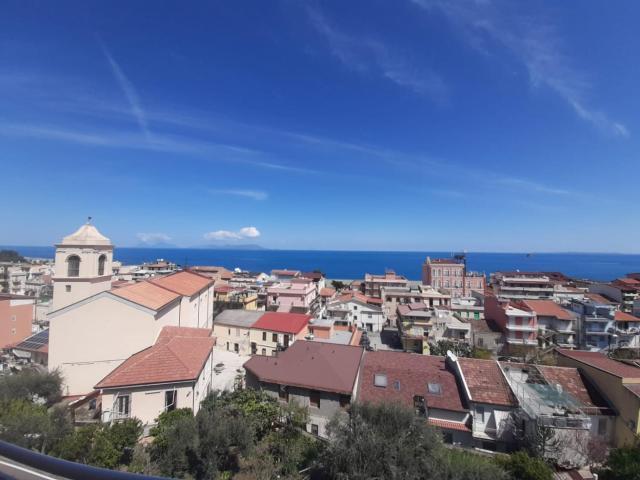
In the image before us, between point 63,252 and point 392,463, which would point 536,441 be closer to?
point 392,463

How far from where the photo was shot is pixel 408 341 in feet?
119

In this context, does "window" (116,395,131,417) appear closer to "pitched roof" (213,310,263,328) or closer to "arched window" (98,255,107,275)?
"arched window" (98,255,107,275)

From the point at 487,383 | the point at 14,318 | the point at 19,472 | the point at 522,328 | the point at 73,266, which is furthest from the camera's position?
the point at 522,328

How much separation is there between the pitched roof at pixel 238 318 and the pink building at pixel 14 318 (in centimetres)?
Answer: 2127

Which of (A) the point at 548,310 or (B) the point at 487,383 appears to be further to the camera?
(A) the point at 548,310

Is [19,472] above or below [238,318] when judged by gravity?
above

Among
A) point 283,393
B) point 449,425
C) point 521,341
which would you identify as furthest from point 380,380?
point 521,341

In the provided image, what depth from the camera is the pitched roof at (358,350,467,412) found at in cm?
1752

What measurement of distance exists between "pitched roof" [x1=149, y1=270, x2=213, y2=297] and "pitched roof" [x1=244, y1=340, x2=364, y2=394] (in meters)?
10.4

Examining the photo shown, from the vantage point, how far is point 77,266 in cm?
2058

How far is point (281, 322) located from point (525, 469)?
75.6 feet

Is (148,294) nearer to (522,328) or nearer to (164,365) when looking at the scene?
(164,365)

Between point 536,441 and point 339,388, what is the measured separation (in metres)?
9.57

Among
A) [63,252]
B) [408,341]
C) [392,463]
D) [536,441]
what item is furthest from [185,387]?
[408,341]
